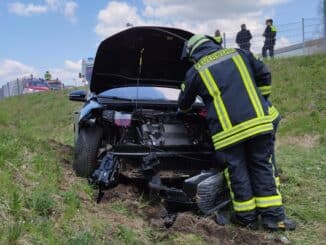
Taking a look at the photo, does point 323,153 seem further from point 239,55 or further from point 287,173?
point 239,55

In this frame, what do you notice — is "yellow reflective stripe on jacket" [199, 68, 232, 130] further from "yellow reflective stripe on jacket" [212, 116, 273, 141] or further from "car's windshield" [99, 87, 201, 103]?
"car's windshield" [99, 87, 201, 103]

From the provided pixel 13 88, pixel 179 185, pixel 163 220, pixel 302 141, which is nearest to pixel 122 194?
pixel 179 185

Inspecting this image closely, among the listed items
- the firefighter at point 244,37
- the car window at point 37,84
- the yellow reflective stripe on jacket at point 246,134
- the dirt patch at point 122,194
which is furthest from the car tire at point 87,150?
the car window at point 37,84

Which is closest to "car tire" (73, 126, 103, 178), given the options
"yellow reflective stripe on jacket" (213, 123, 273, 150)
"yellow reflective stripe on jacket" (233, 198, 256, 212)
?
"yellow reflective stripe on jacket" (213, 123, 273, 150)

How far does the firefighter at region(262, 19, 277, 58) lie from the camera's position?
18.0 m

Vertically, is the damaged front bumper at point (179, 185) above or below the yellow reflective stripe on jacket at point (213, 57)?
below

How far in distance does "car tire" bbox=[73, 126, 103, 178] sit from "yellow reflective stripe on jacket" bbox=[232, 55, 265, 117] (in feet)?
5.94

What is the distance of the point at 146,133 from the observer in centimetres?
529

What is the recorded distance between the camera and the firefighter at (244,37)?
18156 mm

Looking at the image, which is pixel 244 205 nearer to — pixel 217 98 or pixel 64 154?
pixel 217 98

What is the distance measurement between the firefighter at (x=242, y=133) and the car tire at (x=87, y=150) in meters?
1.44

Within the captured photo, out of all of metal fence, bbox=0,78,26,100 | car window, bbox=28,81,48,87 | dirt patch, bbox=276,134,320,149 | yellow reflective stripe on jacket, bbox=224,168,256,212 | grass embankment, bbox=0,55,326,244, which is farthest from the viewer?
metal fence, bbox=0,78,26,100

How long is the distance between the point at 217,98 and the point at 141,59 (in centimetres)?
183

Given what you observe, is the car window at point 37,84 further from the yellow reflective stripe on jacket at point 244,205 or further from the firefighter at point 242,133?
the yellow reflective stripe on jacket at point 244,205
